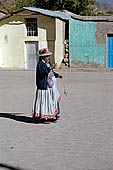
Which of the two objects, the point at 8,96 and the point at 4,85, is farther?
the point at 4,85

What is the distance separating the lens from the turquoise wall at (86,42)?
28.7 m

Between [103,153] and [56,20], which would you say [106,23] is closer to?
[56,20]

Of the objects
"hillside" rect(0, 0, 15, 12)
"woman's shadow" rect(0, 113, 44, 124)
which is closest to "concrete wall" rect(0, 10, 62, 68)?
"woman's shadow" rect(0, 113, 44, 124)

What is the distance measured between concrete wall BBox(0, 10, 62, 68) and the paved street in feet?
53.0

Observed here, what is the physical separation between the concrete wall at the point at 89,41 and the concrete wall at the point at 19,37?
128 cm

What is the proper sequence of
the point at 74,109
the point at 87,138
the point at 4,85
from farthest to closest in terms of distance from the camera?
the point at 4,85
the point at 74,109
the point at 87,138

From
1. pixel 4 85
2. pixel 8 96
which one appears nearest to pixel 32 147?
pixel 8 96

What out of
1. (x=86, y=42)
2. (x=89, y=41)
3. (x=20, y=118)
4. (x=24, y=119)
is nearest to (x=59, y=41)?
(x=86, y=42)

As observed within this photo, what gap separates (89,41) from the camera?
2877 cm

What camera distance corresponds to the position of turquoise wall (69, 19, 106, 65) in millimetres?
28656

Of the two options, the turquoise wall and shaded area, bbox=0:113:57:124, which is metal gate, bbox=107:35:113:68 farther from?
shaded area, bbox=0:113:57:124

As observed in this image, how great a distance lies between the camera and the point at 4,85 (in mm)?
19031

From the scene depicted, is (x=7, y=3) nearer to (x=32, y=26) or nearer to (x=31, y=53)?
(x=32, y=26)

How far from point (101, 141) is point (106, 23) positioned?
21.3 meters
